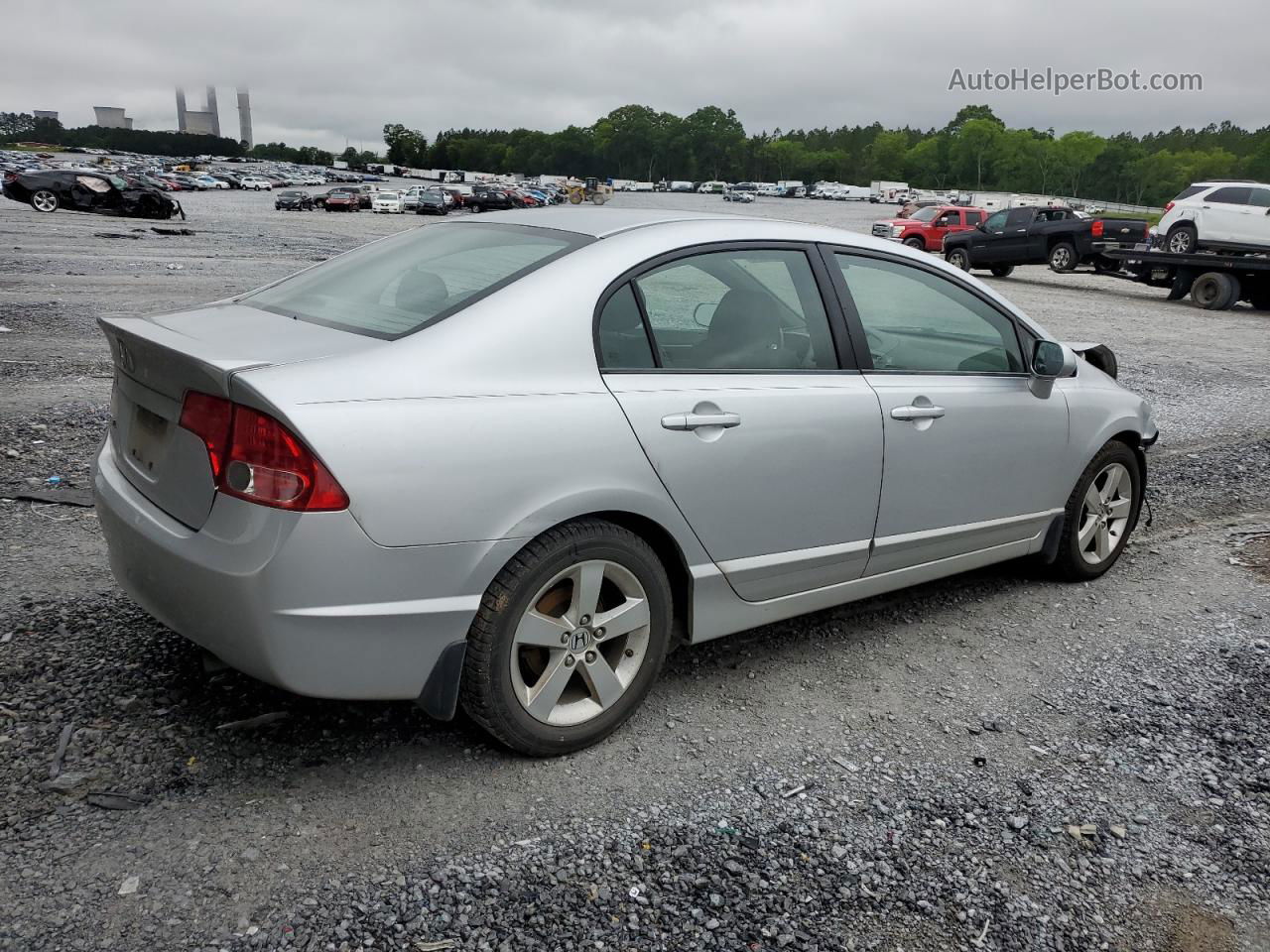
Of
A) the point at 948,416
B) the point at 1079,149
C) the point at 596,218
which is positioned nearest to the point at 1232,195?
the point at 948,416

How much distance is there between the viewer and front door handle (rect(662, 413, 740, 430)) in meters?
3.05

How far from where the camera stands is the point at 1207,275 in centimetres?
2008

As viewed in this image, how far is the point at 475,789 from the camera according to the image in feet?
9.48

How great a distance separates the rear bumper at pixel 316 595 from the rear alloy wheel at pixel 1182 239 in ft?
74.3

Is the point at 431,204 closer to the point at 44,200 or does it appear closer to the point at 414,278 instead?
the point at 44,200

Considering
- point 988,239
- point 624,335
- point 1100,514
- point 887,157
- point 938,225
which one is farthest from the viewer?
point 887,157

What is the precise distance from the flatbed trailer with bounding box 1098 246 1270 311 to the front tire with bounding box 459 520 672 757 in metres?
20.1

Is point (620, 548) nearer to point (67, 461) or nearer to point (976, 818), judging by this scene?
point (976, 818)

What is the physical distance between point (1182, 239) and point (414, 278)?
22.9m

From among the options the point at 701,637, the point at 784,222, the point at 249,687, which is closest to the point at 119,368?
the point at 249,687

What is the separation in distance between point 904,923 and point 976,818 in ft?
1.76

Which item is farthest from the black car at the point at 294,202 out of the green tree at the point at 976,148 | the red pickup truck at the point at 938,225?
the green tree at the point at 976,148

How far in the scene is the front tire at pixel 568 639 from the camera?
2.78 meters

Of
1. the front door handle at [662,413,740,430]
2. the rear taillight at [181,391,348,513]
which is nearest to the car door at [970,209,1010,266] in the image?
the front door handle at [662,413,740,430]
